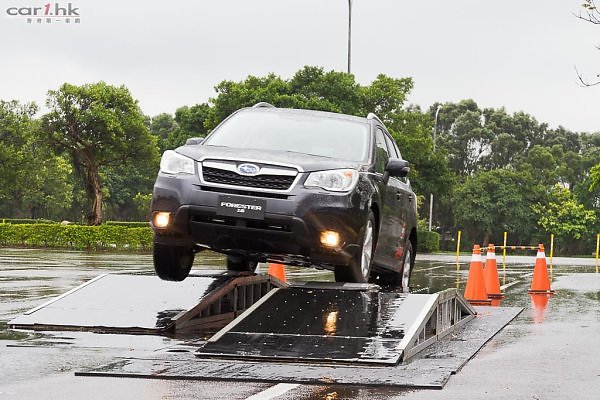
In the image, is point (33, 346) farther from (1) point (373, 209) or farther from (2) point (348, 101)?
(2) point (348, 101)

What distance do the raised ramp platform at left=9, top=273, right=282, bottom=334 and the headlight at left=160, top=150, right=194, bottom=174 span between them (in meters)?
1.31

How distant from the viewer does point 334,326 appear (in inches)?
338

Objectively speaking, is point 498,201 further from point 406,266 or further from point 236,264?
point 236,264

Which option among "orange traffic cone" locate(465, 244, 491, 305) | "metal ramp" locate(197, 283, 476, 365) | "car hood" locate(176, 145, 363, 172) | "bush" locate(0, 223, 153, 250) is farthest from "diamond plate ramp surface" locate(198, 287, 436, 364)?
"bush" locate(0, 223, 153, 250)

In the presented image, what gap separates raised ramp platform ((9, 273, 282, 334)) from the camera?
9.59 metres

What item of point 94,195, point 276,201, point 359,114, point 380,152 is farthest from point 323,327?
point 94,195

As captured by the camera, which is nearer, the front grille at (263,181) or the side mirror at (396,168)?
the front grille at (263,181)

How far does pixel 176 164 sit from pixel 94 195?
1851 inches

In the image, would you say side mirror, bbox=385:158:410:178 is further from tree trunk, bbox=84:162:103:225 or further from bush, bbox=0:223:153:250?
tree trunk, bbox=84:162:103:225

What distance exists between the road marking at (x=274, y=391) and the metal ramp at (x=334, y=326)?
0.93 m

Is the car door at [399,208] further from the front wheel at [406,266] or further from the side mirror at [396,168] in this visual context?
the side mirror at [396,168]

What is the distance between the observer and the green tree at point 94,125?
55.7 meters

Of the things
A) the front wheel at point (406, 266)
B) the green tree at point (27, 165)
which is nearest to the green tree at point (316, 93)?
the green tree at point (27, 165)

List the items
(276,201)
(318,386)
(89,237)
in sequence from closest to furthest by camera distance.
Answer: (318,386) < (276,201) < (89,237)
